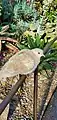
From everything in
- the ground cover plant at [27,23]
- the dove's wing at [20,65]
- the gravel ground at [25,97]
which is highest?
the ground cover plant at [27,23]

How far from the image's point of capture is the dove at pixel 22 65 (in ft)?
3.86

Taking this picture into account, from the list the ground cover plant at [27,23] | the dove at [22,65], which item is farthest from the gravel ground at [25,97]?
the dove at [22,65]

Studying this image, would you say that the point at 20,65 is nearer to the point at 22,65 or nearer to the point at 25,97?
the point at 22,65

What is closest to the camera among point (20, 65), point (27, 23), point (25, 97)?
point (20, 65)

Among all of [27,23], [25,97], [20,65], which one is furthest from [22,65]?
[27,23]

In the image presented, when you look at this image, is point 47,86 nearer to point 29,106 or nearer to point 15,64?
point 29,106

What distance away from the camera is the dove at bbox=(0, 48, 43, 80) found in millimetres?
1177

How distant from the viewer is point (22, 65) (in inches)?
48.2

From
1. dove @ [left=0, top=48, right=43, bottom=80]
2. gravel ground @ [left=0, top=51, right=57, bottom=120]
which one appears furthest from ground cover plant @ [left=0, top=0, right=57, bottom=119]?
dove @ [left=0, top=48, right=43, bottom=80]

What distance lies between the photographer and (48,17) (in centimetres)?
356

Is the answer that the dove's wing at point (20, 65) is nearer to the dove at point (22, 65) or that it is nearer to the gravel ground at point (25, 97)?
the dove at point (22, 65)

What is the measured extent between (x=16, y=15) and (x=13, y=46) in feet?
1.48

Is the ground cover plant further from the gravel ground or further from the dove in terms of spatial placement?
the dove

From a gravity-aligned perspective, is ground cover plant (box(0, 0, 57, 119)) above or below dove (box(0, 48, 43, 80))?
above
